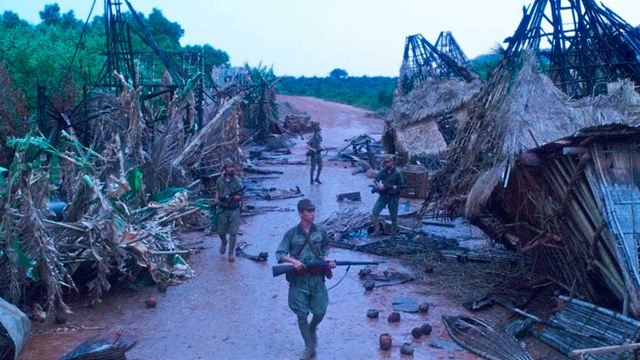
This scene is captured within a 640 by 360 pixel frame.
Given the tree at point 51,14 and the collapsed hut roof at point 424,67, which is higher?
the tree at point 51,14

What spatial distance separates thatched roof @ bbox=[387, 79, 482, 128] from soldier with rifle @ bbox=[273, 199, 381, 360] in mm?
14853

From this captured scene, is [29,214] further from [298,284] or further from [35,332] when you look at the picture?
[298,284]

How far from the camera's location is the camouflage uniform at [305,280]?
7.65 metres

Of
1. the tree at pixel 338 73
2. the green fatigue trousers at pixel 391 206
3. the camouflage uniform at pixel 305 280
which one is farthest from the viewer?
the tree at pixel 338 73

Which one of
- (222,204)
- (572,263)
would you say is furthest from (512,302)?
(222,204)

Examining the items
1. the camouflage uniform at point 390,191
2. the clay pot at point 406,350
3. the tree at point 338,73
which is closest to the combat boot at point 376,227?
the camouflage uniform at point 390,191

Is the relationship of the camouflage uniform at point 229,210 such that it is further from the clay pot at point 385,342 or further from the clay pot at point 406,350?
the clay pot at point 406,350

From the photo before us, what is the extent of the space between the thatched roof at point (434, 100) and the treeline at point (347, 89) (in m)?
28.8

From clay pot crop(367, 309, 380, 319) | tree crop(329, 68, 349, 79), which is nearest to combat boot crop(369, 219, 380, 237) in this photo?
clay pot crop(367, 309, 380, 319)

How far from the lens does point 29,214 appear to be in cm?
841

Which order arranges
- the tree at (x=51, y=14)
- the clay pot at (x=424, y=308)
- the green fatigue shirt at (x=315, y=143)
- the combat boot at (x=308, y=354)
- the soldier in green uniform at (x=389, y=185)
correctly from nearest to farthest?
the combat boot at (x=308, y=354) < the clay pot at (x=424, y=308) < the soldier in green uniform at (x=389, y=185) < the green fatigue shirt at (x=315, y=143) < the tree at (x=51, y=14)

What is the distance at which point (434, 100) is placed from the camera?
22859 mm

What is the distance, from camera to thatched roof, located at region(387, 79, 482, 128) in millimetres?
22250

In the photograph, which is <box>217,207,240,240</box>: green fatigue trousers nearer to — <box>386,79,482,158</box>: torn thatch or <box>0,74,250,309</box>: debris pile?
<box>0,74,250,309</box>: debris pile
